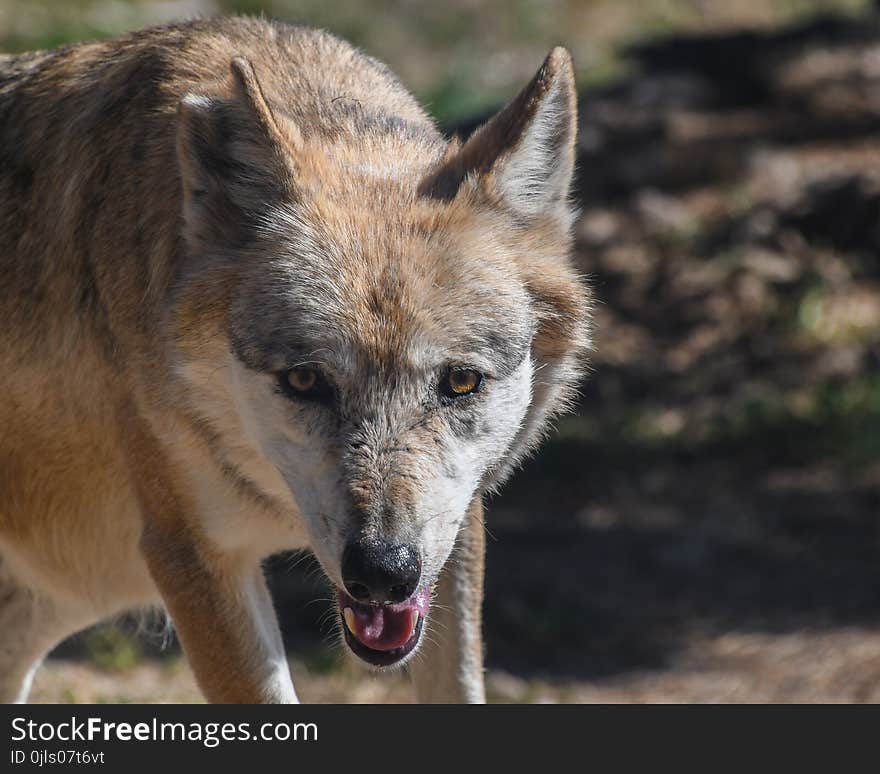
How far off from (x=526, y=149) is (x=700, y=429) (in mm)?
4637

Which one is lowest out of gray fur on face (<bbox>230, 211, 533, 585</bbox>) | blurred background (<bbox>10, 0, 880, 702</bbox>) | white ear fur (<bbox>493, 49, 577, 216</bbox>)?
blurred background (<bbox>10, 0, 880, 702</bbox>)

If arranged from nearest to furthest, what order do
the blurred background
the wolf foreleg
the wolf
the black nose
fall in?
the black nose → the wolf → the wolf foreleg → the blurred background

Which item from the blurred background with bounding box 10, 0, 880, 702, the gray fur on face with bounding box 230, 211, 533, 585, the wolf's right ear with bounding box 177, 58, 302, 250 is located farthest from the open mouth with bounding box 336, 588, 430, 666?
the blurred background with bounding box 10, 0, 880, 702

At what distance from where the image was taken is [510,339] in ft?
12.6

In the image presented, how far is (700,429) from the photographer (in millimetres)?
8328

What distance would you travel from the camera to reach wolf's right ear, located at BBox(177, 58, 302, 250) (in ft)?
12.4

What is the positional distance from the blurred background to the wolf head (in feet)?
6.02

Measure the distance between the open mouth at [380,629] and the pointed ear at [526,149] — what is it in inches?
47.6

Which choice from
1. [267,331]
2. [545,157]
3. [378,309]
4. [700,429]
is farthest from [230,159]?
[700,429]

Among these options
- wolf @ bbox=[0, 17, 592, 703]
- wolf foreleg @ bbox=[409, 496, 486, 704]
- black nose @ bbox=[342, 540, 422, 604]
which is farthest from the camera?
wolf foreleg @ bbox=[409, 496, 486, 704]

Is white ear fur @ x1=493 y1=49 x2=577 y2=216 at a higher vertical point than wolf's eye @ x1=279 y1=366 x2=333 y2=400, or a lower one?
higher

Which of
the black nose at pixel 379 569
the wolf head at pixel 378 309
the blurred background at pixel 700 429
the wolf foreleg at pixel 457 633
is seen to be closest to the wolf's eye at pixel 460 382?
the wolf head at pixel 378 309

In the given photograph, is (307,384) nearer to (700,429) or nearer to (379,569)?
(379,569)

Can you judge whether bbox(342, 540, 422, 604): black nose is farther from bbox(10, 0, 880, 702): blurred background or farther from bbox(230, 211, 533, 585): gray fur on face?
bbox(10, 0, 880, 702): blurred background
